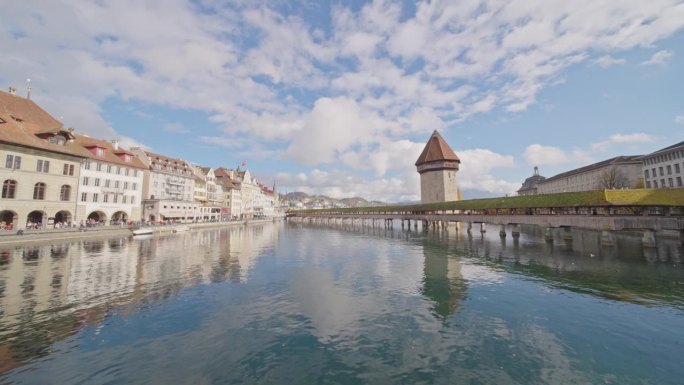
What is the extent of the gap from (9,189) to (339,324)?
47172 mm

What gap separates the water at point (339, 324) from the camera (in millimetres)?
8516

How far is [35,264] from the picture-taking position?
2211 cm

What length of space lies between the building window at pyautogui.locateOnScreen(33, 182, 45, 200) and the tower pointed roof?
7530 cm

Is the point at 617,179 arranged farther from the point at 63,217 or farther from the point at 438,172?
the point at 63,217

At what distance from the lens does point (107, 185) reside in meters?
50.3

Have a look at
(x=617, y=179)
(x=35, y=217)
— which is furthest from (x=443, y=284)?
(x=617, y=179)

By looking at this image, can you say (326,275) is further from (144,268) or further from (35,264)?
(35,264)

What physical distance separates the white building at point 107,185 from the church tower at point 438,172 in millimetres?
66459

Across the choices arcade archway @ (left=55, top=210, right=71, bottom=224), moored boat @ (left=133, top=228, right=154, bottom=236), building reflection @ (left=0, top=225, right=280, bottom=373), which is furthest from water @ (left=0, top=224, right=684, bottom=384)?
arcade archway @ (left=55, top=210, right=71, bottom=224)

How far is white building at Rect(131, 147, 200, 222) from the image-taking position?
2552 inches

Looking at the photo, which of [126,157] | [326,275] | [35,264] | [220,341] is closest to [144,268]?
[35,264]

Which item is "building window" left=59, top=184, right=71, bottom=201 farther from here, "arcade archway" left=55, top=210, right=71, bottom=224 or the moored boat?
the moored boat

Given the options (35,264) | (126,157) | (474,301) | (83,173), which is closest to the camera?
(474,301)

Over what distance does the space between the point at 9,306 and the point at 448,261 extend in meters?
28.7
